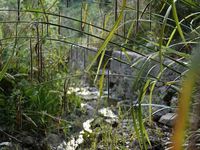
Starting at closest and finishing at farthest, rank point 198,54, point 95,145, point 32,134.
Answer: point 198,54 → point 95,145 → point 32,134

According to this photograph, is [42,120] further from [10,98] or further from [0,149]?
[0,149]

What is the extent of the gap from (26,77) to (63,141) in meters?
0.47

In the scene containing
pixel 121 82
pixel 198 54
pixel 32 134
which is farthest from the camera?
pixel 121 82

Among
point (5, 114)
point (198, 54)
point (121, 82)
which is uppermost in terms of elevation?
point (198, 54)

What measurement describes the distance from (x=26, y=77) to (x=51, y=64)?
0.28m

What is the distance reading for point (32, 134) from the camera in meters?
2.10

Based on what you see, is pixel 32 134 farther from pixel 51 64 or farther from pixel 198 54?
pixel 198 54

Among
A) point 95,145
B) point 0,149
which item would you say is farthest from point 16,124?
point 95,145

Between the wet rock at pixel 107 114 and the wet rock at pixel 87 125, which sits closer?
the wet rock at pixel 87 125

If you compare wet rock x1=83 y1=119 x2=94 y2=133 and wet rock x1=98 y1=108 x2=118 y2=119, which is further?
wet rock x1=98 y1=108 x2=118 y2=119

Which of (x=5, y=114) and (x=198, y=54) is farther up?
(x=198, y=54)

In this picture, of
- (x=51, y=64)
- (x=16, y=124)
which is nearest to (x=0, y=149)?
(x=16, y=124)

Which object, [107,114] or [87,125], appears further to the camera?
[107,114]

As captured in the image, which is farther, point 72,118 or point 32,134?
point 72,118
